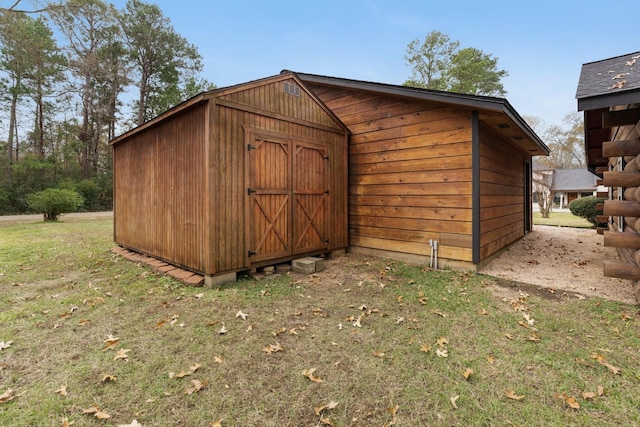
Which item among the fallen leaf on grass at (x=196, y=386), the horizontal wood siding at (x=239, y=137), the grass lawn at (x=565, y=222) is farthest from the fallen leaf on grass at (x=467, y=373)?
the grass lawn at (x=565, y=222)

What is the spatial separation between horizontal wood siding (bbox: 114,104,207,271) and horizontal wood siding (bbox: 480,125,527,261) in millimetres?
4773

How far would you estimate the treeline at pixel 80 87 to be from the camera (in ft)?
55.1

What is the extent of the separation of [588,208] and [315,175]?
13.6 m

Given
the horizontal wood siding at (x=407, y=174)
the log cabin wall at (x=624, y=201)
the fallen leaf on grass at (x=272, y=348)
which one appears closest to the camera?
the fallen leaf on grass at (x=272, y=348)

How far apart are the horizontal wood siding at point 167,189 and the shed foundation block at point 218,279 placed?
0.24 m

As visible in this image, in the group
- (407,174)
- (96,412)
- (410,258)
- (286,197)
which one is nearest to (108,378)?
(96,412)

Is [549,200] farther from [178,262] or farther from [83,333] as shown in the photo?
[83,333]

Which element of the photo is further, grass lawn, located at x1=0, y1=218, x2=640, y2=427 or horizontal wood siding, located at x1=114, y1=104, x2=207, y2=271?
horizontal wood siding, located at x1=114, y1=104, x2=207, y2=271

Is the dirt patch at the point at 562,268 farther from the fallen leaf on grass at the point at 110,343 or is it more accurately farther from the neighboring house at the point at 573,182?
the neighboring house at the point at 573,182

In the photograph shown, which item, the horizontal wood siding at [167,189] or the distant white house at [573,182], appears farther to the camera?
the distant white house at [573,182]

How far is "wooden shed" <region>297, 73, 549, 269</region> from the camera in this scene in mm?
4879

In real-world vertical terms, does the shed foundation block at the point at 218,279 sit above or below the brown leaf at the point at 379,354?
above

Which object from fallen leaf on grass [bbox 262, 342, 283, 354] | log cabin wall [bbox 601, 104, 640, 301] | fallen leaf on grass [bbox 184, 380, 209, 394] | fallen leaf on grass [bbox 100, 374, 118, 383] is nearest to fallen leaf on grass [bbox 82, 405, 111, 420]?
fallen leaf on grass [bbox 100, 374, 118, 383]

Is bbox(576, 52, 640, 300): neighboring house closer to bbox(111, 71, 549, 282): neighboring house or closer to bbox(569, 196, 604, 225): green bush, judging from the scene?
bbox(111, 71, 549, 282): neighboring house
